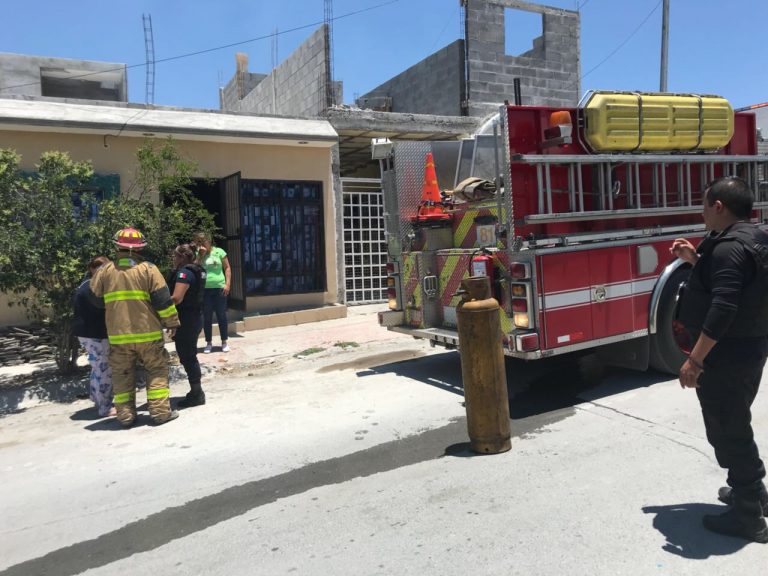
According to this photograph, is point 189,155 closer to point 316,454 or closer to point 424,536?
point 316,454

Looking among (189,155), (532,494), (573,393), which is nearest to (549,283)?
(573,393)

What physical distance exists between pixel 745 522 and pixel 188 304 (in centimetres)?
483

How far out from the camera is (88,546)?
136 inches

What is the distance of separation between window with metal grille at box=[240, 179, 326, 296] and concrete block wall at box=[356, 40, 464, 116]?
14.2 feet

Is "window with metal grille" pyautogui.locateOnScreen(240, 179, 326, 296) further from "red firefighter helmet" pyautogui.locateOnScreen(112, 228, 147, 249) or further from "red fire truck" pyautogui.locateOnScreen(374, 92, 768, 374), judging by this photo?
"red firefighter helmet" pyautogui.locateOnScreen(112, 228, 147, 249)

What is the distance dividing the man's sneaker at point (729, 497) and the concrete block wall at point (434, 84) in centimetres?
1124

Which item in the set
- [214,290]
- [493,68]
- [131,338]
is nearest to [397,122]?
[493,68]

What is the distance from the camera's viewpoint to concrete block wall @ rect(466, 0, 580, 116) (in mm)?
13312

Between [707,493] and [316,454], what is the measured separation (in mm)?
2635

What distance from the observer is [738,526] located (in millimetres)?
3041

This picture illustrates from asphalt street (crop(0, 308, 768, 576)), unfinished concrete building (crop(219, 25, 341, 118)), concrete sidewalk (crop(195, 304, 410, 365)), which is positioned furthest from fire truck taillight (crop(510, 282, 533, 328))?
unfinished concrete building (crop(219, 25, 341, 118))

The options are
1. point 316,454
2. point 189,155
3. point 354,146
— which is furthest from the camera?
point 354,146

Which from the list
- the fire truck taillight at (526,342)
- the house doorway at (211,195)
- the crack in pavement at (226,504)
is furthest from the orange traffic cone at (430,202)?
the house doorway at (211,195)

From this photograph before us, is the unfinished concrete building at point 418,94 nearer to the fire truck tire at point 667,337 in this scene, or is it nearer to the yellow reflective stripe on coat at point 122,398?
the yellow reflective stripe on coat at point 122,398
